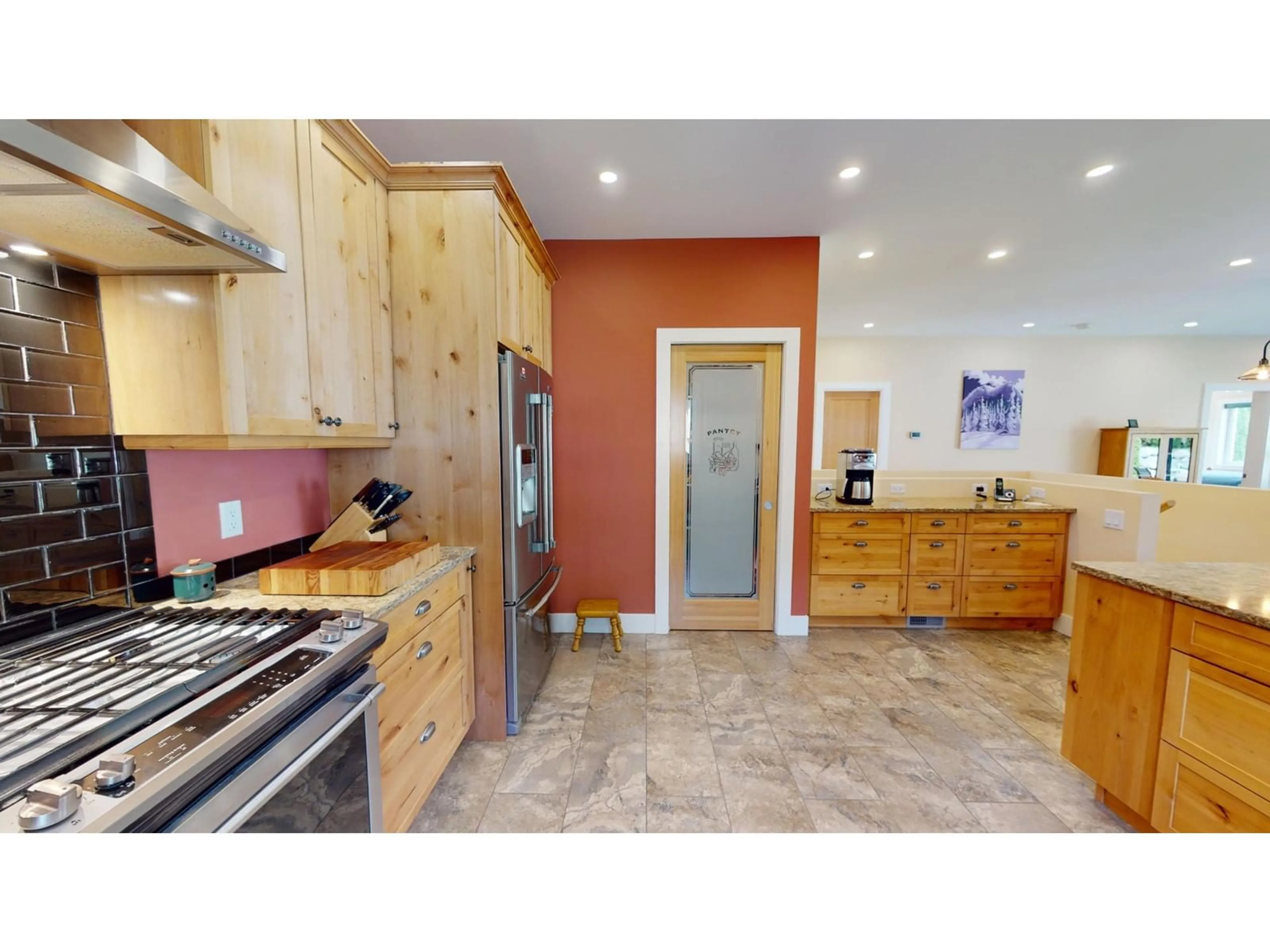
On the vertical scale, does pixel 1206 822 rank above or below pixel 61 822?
below

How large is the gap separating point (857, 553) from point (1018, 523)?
117 cm

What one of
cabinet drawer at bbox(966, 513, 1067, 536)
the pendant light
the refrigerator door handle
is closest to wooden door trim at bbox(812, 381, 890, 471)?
cabinet drawer at bbox(966, 513, 1067, 536)

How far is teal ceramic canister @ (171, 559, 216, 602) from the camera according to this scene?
3.99 feet

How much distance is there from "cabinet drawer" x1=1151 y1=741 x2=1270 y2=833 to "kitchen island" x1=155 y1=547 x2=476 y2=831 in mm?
2348

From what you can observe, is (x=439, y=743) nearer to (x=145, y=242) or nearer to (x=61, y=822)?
(x=61, y=822)

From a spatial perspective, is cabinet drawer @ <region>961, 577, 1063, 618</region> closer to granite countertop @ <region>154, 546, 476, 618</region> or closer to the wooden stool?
the wooden stool

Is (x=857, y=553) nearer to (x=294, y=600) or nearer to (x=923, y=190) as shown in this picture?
(x=923, y=190)

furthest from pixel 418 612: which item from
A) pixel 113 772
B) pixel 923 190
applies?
pixel 923 190

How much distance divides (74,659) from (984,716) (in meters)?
3.27

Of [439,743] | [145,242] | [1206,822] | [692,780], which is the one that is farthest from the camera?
[692,780]

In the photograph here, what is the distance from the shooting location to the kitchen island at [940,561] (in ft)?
9.90

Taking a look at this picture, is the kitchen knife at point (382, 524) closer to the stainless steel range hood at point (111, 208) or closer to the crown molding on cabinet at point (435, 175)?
the stainless steel range hood at point (111, 208)
